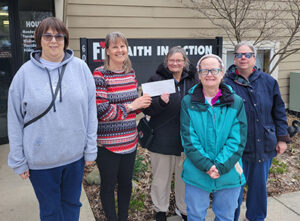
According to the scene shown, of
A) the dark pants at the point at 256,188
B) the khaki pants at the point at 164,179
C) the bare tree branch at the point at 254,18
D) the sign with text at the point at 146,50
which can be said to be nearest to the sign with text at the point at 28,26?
the sign with text at the point at 146,50

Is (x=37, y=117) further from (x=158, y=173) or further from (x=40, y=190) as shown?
(x=158, y=173)

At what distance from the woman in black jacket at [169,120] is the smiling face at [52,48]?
93 centimetres

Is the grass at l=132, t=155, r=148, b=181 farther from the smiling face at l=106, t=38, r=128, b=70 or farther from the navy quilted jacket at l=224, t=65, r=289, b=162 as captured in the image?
the smiling face at l=106, t=38, r=128, b=70

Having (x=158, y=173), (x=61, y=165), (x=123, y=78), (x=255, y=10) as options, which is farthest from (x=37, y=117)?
(x=255, y=10)

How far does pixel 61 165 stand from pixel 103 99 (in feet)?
1.96

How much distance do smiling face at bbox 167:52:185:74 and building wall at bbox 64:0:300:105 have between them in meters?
2.76

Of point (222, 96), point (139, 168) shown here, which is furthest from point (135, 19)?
point (222, 96)

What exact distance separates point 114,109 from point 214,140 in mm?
816

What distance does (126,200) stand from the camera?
8.33ft

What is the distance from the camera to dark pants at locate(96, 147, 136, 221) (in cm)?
232

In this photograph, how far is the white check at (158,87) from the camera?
7.98 feet

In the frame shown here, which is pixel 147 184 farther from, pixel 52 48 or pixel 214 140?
pixel 52 48

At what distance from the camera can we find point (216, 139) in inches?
83.5

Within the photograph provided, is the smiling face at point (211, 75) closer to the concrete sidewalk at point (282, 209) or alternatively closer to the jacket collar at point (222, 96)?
the jacket collar at point (222, 96)
